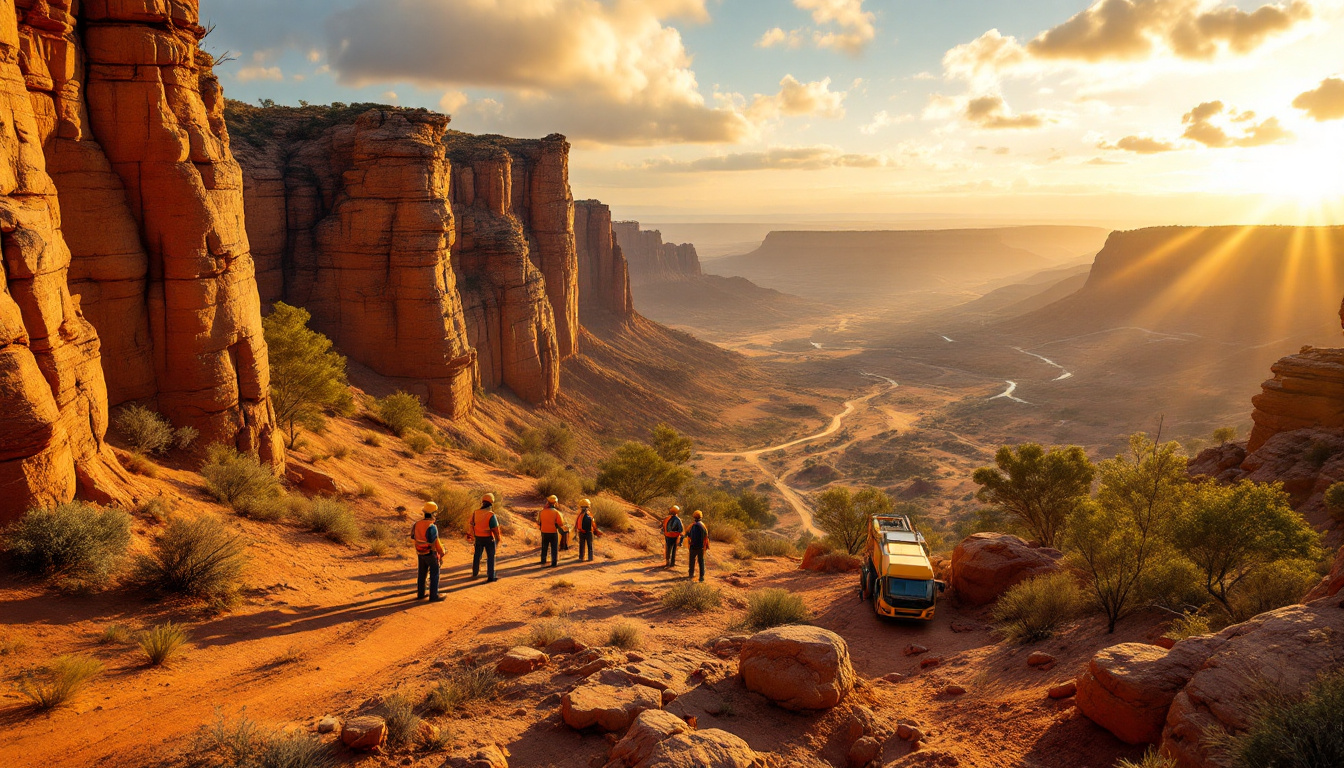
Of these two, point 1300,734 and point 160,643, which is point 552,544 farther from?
point 1300,734

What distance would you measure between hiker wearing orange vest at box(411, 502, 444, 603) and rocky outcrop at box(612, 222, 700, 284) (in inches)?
5943

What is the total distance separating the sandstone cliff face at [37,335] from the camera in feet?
29.9

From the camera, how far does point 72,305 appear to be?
1128 cm

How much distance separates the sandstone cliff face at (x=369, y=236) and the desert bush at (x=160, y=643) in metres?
26.1

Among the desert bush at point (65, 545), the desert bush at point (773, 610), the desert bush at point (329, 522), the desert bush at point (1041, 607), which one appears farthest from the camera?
the desert bush at point (329, 522)

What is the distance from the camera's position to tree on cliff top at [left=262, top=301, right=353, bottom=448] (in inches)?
826

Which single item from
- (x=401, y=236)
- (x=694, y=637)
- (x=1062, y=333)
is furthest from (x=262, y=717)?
(x=1062, y=333)

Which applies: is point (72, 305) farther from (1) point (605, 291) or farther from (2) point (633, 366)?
(1) point (605, 291)

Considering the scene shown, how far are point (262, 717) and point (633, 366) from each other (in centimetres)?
6226

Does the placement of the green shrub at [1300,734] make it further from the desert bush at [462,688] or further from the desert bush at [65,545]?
the desert bush at [65,545]

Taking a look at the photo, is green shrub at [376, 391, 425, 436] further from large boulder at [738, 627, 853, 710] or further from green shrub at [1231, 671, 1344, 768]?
green shrub at [1231, 671, 1344, 768]

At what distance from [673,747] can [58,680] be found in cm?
688

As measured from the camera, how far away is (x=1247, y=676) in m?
6.49

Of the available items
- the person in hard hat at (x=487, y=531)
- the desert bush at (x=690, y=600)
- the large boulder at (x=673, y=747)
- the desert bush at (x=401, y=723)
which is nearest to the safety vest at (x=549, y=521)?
the person in hard hat at (x=487, y=531)
